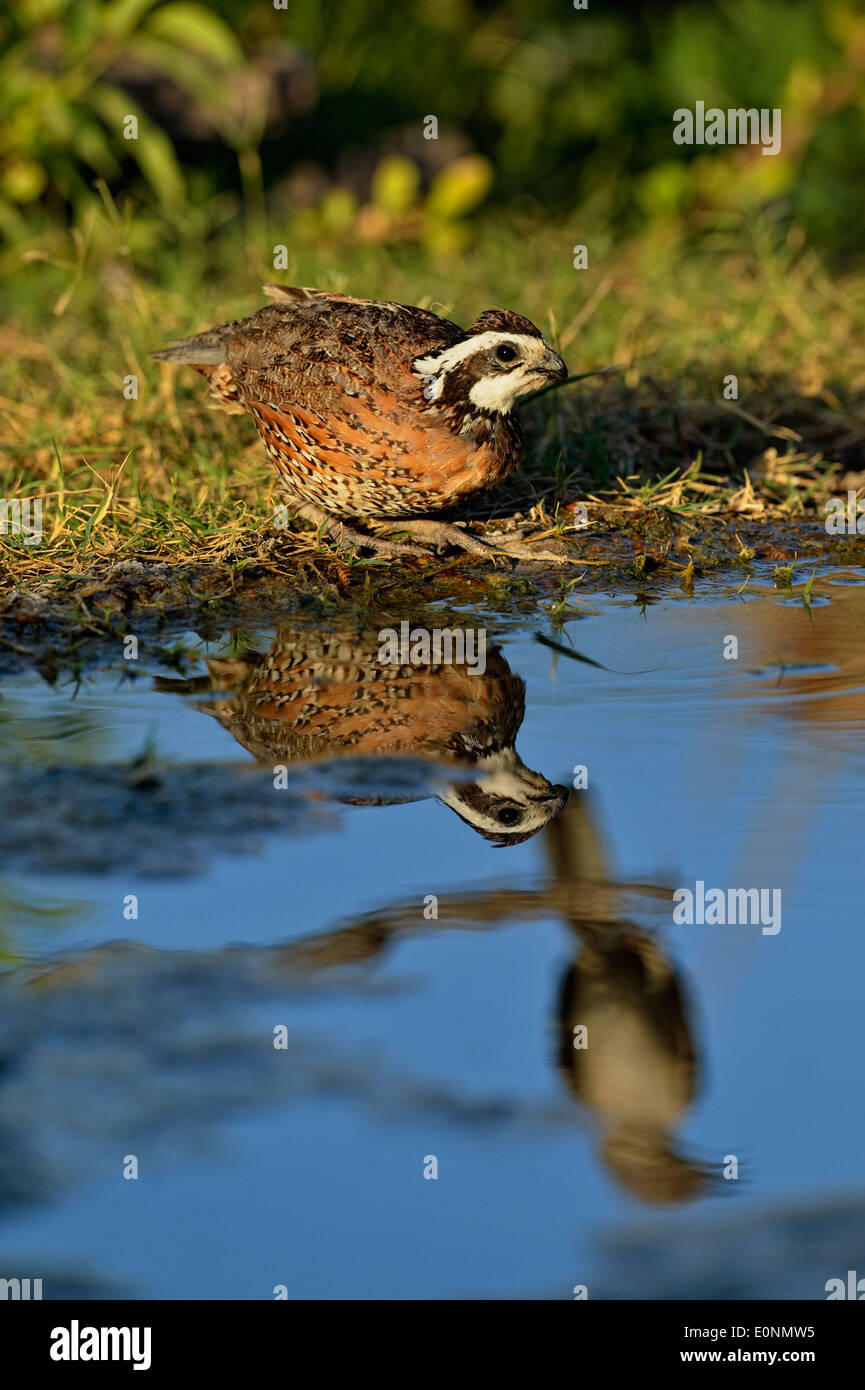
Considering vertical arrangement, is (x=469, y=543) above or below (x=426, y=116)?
below

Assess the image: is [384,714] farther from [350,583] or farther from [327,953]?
[327,953]

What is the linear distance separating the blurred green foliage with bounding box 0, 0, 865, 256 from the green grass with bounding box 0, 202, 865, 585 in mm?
476

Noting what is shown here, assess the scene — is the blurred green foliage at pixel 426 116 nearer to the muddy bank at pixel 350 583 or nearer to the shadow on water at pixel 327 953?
the muddy bank at pixel 350 583

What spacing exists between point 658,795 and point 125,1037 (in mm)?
1433

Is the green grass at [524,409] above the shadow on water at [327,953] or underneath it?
above

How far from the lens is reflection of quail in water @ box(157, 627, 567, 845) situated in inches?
150

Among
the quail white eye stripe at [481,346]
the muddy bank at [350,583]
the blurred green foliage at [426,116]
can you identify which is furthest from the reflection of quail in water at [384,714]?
the blurred green foliage at [426,116]

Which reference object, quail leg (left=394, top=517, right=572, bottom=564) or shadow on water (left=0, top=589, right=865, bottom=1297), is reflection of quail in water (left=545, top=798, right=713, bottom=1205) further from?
quail leg (left=394, top=517, right=572, bottom=564)

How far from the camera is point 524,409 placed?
6793mm

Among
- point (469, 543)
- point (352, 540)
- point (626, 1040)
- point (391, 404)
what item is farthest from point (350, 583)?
point (626, 1040)

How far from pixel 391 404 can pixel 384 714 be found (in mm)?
1312

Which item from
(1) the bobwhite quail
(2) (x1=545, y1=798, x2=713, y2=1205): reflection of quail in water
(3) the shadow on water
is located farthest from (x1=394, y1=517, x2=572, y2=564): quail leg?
(2) (x1=545, y1=798, x2=713, y2=1205): reflection of quail in water

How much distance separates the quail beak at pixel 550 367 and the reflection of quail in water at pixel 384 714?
0.94 m

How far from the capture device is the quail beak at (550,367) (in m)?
5.13
